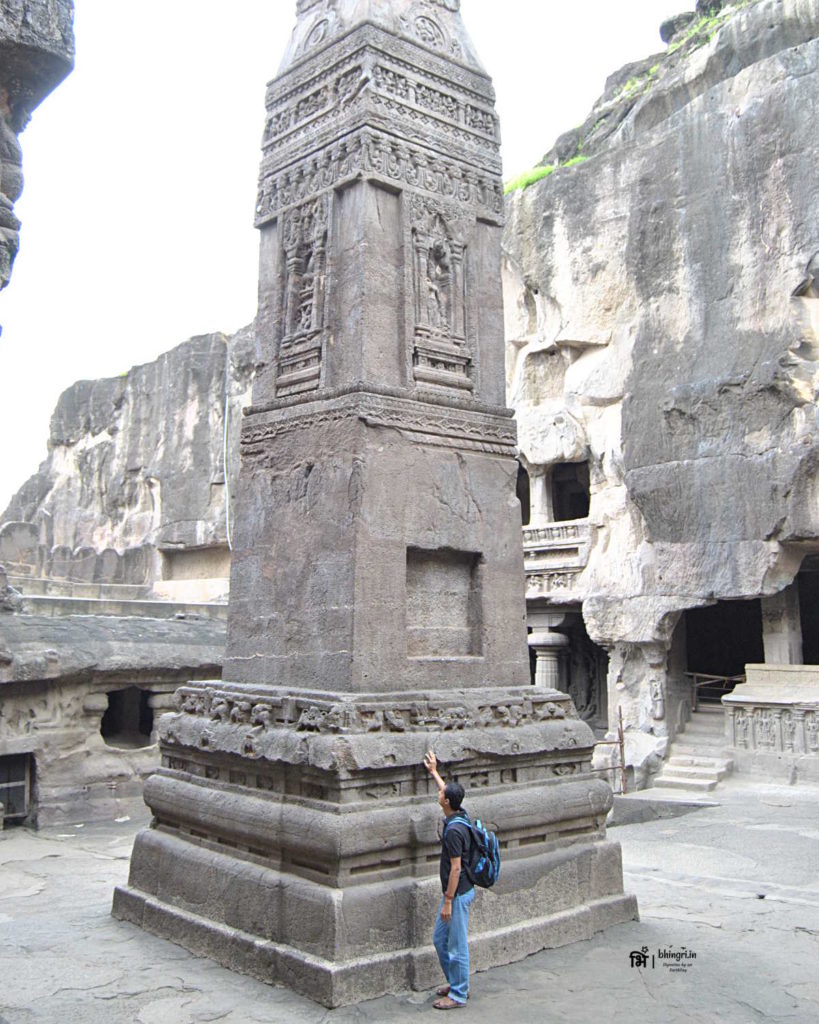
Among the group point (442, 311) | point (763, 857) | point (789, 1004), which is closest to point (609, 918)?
point (789, 1004)

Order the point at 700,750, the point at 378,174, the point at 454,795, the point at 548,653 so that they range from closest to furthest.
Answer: the point at 454,795 < the point at 378,174 < the point at 700,750 < the point at 548,653

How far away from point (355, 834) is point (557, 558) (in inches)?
560

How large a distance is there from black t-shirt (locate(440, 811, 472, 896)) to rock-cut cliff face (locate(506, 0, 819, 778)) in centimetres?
1099

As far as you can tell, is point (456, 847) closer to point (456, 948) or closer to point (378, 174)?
point (456, 948)

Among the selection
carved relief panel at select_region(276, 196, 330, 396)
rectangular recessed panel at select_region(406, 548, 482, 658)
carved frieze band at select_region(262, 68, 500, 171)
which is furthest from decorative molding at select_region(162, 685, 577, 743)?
carved frieze band at select_region(262, 68, 500, 171)

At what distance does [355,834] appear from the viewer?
13.6 ft

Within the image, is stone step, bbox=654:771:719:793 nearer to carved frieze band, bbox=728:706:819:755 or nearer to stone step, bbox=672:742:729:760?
carved frieze band, bbox=728:706:819:755

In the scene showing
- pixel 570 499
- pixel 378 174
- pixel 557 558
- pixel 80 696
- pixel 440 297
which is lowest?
pixel 80 696

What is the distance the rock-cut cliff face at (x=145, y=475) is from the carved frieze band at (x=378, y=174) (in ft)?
62.4

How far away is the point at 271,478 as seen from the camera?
5.34m

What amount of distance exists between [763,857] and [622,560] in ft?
32.0

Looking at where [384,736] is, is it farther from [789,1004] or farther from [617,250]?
[617,250]

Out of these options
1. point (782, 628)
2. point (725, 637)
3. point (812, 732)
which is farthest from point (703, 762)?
Result: point (725, 637)

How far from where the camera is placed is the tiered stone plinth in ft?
13.5
